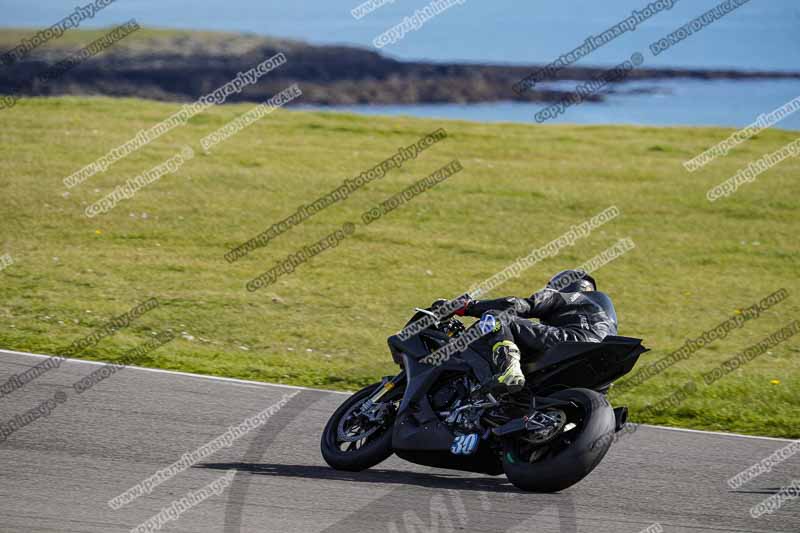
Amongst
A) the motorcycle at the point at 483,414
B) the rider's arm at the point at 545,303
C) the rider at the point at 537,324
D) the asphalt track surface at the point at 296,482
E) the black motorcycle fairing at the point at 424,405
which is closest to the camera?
the asphalt track surface at the point at 296,482

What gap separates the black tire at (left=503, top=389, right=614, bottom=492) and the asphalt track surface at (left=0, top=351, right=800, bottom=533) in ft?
0.57

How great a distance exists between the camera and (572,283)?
7.22 meters

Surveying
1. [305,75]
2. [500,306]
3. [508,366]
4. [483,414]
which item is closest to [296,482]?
[483,414]

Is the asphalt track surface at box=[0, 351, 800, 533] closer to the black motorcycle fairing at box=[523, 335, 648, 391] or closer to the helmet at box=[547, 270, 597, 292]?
the black motorcycle fairing at box=[523, 335, 648, 391]

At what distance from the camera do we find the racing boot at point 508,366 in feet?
20.9

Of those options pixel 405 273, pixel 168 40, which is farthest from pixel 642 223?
pixel 168 40

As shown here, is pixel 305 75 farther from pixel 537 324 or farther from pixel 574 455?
pixel 574 455

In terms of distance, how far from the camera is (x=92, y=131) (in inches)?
877

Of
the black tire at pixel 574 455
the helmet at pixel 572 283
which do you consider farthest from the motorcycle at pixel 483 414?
the helmet at pixel 572 283

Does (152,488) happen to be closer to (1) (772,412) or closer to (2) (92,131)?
(1) (772,412)

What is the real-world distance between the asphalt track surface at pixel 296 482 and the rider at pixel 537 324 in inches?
35.2

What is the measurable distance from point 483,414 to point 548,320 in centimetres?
79

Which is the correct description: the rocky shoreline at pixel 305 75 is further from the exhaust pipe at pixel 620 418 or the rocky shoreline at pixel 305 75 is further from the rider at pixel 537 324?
the exhaust pipe at pixel 620 418

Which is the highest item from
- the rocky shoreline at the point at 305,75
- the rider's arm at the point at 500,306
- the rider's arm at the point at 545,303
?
the rider's arm at the point at 500,306
